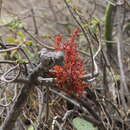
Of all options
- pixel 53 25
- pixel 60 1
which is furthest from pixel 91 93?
pixel 60 1

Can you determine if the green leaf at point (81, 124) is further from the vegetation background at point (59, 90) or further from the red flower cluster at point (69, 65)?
the red flower cluster at point (69, 65)

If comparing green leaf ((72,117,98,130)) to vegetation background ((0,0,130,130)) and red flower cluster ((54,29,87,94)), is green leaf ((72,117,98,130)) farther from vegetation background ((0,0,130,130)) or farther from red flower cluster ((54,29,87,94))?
red flower cluster ((54,29,87,94))

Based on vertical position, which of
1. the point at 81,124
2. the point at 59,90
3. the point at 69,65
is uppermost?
the point at 69,65

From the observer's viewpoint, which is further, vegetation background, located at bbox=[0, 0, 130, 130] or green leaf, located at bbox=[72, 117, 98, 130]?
green leaf, located at bbox=[72, 117, 98, 130]

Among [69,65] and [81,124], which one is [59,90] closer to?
[81,124]

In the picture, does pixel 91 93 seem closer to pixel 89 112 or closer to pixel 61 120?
pixel 89 112

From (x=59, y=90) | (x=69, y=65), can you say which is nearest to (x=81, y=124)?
(x=59, y=90)

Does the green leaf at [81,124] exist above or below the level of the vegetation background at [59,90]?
below

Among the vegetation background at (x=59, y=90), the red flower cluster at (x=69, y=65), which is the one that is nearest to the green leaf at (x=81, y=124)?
the vegetation background at (x=59, y=90)

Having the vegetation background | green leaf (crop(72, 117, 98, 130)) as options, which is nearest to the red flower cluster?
the vegetation background

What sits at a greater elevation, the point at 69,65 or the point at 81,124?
the point at 69,65

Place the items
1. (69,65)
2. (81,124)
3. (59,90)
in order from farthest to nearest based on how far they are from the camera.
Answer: (59,90) < (81,124) < (69,65)
